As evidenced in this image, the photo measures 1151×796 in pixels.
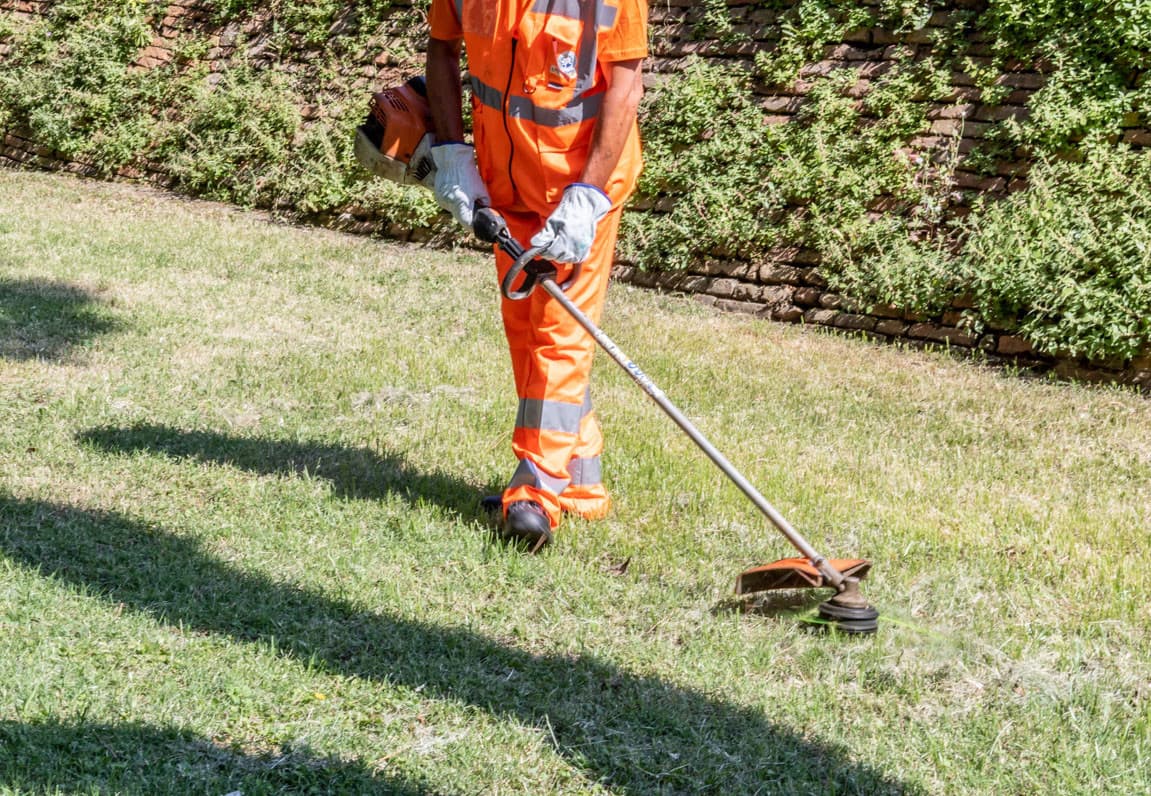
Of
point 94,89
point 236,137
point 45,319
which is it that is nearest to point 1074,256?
point 45,319

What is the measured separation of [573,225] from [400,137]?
0.93m

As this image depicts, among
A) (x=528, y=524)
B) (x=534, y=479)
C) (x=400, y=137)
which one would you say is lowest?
(x=528, y=524)

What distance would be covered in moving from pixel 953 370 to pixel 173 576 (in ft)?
15.9

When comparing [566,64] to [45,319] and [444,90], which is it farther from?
[45,319]

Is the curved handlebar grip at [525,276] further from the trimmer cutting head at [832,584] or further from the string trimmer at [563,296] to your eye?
the trimmer cutting head at [832,584]

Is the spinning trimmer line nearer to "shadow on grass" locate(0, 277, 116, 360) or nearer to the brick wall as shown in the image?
"shadow on grass" locate(0, 277, 116, 360)

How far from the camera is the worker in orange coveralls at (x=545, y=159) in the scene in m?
3.96

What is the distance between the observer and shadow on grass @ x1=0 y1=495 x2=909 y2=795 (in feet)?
9.73

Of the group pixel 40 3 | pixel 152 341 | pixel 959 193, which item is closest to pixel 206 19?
pixel 40 3

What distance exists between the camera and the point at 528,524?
407 cm

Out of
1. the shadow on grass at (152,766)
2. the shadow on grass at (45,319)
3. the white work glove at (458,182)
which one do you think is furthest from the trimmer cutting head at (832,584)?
the shadow on grass at (45,319)

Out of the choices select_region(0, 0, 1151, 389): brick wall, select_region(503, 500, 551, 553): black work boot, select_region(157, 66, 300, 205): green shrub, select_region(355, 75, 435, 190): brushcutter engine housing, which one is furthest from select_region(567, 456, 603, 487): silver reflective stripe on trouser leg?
select_region(157, 66, 300, 205): green shrub

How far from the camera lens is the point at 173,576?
3.83 meters

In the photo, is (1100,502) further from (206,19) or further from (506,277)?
(206,19)
